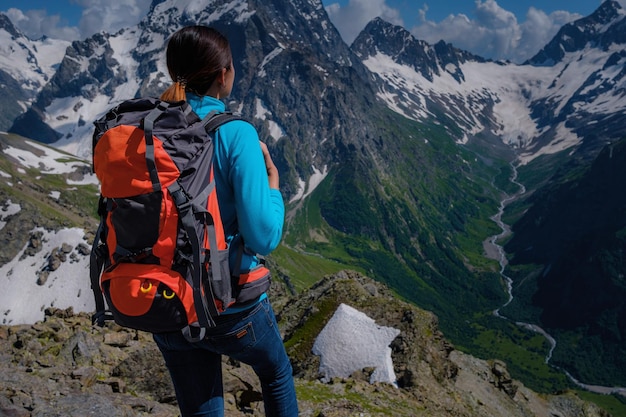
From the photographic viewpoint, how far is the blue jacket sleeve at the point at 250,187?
5352mm

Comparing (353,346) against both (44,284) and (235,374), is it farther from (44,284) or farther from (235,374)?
(44,284)

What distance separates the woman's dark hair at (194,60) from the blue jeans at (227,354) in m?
3.11

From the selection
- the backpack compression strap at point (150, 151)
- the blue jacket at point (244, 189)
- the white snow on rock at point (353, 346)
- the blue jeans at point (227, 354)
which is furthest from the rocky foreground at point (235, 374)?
the backpack compression strap at point (150, 151)

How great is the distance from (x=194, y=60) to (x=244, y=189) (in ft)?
6.36

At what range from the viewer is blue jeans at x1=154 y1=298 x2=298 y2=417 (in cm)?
604

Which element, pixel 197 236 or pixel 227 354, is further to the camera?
pixel 227 354

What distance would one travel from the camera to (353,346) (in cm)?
2964

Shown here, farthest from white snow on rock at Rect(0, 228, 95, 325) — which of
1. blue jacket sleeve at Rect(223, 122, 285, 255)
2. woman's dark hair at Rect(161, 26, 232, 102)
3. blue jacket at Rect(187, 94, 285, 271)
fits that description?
blue jacket sleeve at Rect(223, 122, 285, 255)

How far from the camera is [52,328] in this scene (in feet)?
72.1

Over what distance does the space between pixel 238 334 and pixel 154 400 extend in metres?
11.8

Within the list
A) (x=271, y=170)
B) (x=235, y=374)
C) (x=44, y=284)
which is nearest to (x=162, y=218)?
(x=271, y=170)

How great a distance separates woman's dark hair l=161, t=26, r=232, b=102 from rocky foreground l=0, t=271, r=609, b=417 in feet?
35.4

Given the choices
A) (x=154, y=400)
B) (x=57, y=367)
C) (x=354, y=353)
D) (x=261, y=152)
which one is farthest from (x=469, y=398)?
(x=261, y=152)

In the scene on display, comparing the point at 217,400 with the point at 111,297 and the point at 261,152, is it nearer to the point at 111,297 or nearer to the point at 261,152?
the point at 111,297
